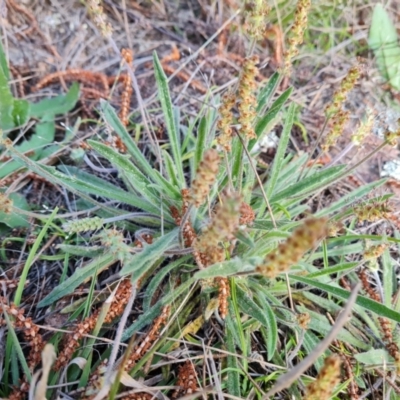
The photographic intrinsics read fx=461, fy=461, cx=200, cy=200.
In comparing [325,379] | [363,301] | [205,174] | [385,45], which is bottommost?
[363,301]

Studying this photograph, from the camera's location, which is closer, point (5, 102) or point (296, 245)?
point (296, 245)

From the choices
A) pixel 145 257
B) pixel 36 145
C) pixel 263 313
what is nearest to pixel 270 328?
pixel 263 313

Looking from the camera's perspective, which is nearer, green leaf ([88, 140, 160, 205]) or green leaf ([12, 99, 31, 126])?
green leaf ([88, 140, 160, 205])

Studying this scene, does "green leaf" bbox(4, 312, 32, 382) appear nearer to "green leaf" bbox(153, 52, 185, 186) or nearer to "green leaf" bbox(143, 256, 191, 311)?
"green leaf" bbox(143, 256, 191, 311)

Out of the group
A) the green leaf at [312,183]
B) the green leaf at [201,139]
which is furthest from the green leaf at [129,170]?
the green leaf at [312,183]

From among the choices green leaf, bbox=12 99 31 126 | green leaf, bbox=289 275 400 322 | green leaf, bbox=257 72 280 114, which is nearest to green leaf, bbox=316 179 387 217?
green leaf, bbox=289 275 400 322

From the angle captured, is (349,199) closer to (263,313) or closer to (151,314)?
(263,313)

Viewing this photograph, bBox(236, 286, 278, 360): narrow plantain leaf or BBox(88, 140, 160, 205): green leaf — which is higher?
BBox(88, 140, 160, 205): green leaf
